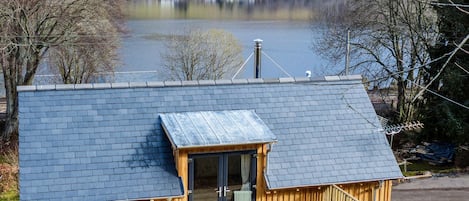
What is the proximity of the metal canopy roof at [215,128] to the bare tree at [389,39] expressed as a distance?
12.1 metres

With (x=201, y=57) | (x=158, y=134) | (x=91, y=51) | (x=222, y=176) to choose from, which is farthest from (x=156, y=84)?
(x=201, y=57)

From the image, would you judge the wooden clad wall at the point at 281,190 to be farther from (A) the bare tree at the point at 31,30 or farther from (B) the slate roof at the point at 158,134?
(A) the bare tree at the point at 31,30

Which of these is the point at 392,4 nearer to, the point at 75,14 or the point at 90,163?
the point at 75,14

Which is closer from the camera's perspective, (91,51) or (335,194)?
(335,194)

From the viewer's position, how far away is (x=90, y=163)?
9023 mm

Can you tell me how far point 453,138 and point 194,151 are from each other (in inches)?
475

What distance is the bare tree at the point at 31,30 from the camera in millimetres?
18453

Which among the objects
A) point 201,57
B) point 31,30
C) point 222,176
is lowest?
point 222,176

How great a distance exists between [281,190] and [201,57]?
15.8m

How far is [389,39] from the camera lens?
22281 millimetres

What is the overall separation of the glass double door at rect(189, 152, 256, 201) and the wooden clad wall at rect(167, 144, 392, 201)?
3.8 inches

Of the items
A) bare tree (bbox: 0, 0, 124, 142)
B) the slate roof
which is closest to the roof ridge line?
the slate roof

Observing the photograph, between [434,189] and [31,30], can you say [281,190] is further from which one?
[31,30]

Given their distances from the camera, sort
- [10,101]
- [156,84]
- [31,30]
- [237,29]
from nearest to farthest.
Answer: [156,84] < [31,30] < [10,101] < [237,29]
